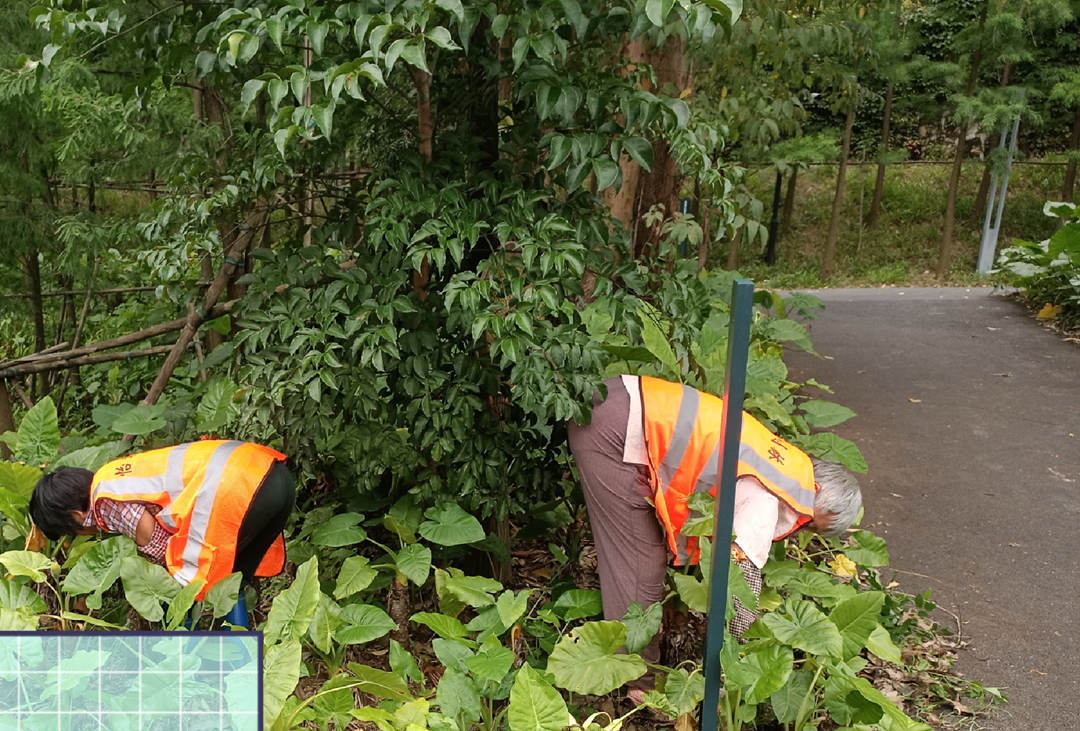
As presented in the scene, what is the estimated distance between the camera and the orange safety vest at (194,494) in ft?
10.5

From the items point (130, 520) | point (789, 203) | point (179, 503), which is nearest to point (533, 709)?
point (179, 503)

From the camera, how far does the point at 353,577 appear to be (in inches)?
137

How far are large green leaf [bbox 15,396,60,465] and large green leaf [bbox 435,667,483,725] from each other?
2155 mm

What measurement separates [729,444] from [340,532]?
1.73m

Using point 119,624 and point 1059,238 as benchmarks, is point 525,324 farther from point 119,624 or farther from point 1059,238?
point 1059,238

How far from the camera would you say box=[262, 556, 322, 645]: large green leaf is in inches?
116

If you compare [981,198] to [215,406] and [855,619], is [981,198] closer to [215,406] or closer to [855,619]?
[855,619]

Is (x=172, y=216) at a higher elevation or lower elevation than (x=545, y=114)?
lower

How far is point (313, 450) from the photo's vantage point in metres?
3.63

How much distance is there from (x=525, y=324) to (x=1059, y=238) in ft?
29.1

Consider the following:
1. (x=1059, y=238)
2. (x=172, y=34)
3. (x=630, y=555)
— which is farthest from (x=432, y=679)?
(x=1059, y=238)

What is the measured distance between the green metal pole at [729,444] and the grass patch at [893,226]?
13.1 meters

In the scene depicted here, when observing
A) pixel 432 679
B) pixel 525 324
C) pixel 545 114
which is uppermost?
pixel 545 114
